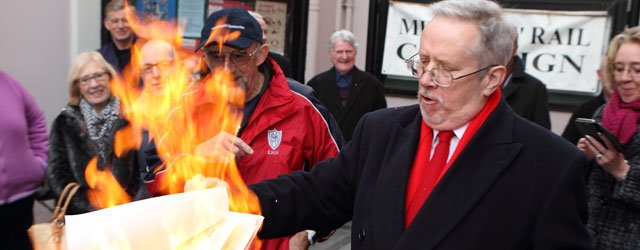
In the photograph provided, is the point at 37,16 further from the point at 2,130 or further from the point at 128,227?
the point at 128,227

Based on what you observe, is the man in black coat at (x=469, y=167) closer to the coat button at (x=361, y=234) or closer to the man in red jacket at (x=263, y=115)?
the coat button at (x=361, y=234)

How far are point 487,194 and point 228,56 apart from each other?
4.67 ft

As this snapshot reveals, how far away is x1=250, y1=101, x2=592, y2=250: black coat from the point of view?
2.12 meters

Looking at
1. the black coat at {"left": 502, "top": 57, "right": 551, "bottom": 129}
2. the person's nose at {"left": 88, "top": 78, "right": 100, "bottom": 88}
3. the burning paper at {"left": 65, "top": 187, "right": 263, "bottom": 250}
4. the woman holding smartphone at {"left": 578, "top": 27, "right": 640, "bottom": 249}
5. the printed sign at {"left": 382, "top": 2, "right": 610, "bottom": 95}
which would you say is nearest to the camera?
the burning paper at {"left": 65, "top": 187, "right": 263, "bottom": 250}

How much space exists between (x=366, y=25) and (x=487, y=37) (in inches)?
310

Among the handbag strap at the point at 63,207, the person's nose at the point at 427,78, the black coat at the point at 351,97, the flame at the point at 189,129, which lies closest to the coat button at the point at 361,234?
the flame at the point at 189,129

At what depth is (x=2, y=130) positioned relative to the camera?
393 centimetres

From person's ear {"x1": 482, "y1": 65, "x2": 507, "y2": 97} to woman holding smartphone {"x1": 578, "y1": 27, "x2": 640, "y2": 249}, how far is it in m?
1.51

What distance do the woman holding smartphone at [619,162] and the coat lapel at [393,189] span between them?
5.26ft

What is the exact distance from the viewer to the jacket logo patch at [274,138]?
320 centimetres

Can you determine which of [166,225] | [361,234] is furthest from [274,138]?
[166,225]

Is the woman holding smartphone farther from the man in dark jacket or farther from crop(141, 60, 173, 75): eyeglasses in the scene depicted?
the man in dark jacket

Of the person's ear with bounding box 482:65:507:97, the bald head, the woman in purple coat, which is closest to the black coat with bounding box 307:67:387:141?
the bald head

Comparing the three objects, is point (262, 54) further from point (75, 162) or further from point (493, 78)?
point (75, 162)
